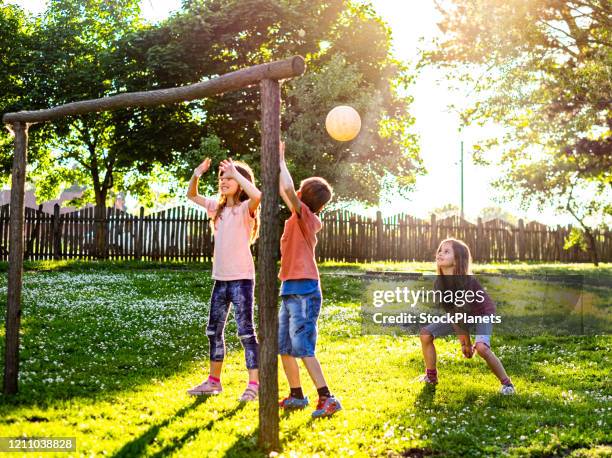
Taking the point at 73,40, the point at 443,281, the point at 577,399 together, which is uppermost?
the point at 73,40

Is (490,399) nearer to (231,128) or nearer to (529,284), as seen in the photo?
(529,284)

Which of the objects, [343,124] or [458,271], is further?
[343,124]

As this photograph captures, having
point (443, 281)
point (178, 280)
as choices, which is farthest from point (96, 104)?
point (178, 280)

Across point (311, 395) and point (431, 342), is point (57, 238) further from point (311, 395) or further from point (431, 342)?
point (431, 342)

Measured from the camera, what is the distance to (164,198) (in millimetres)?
37844

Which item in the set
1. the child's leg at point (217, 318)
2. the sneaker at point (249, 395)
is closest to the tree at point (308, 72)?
the child's leg at point (217, 318)

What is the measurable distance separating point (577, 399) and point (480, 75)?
50.1 feet

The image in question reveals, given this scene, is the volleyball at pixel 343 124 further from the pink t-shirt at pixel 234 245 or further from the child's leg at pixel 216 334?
the child's leg at pixel 216 334

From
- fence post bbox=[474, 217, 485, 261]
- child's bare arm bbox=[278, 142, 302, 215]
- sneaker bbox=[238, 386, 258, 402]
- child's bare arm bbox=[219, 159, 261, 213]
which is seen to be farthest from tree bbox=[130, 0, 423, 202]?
child's bare arm bbox=[278, 142, 302, 215]

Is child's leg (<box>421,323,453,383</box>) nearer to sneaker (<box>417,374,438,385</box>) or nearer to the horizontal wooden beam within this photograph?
sneaker (<box>417,374,438,385</box>)

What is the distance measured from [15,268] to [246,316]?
245cm

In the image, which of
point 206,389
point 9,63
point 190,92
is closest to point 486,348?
point 206,389

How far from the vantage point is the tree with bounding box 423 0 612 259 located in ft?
58.4

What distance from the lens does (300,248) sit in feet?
18.7
